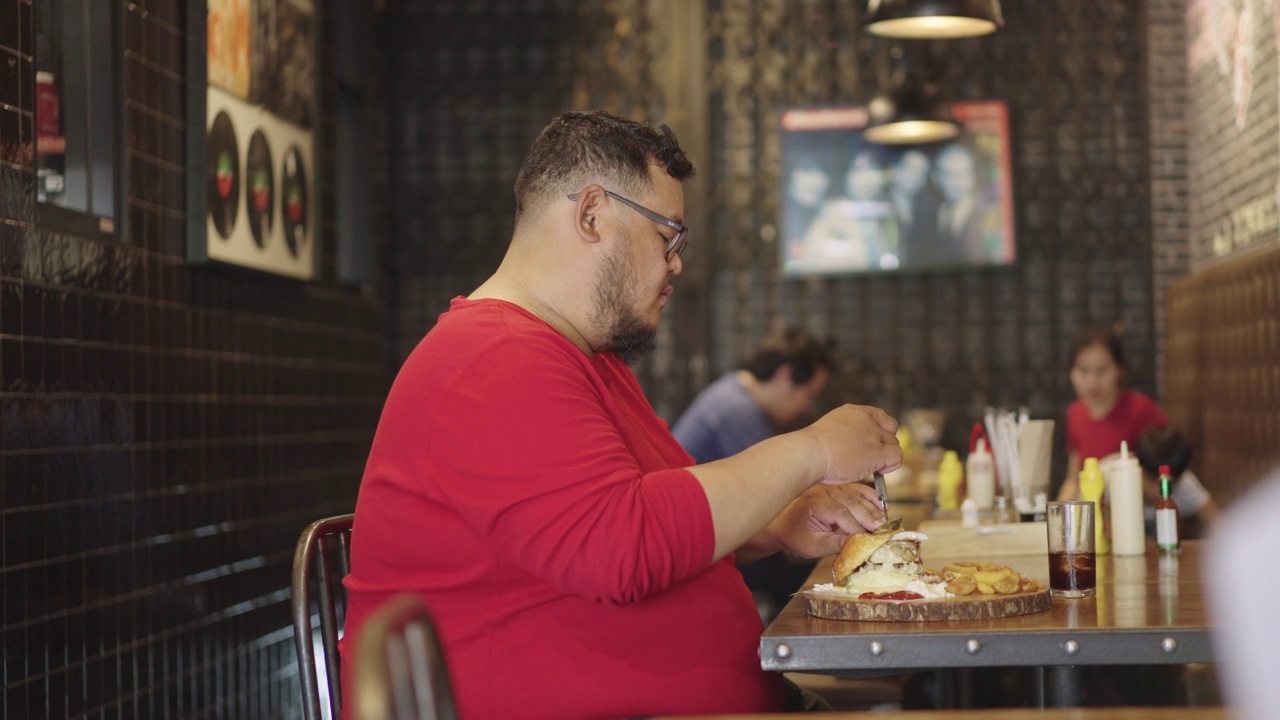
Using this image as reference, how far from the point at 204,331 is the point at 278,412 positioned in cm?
68

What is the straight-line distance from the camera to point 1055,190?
248 inches

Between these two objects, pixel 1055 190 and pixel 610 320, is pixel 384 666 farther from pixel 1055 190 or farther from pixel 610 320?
pixel 1055 190

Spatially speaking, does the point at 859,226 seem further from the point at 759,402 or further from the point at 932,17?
the point at 932,17

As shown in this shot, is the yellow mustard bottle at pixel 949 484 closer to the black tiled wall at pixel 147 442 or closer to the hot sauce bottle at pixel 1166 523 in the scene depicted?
the hot sauce bottle at pixel 1166 523

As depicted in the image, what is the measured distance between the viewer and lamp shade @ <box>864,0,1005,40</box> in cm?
405

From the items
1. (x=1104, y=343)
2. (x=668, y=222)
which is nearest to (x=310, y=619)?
(x=668, y=222)

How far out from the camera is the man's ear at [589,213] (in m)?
1.93

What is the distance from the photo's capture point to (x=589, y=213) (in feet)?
6.34

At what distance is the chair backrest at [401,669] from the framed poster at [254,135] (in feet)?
10.1

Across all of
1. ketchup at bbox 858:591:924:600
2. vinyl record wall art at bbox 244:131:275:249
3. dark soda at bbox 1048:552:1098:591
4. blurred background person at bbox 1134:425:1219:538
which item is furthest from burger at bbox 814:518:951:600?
vinyl record wall art at bbox 244:131:275:249

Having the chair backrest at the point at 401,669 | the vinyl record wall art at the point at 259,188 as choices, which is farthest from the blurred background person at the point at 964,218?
the chair backrest at the point at 401,669

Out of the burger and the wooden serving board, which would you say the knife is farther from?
the wooden serving board

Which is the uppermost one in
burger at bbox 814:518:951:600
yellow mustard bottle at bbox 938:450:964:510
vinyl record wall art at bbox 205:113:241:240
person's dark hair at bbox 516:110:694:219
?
vinyl record wall art at bbox 205:113:241:240

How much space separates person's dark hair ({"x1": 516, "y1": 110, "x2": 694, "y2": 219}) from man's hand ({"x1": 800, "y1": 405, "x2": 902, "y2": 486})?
44 cm
